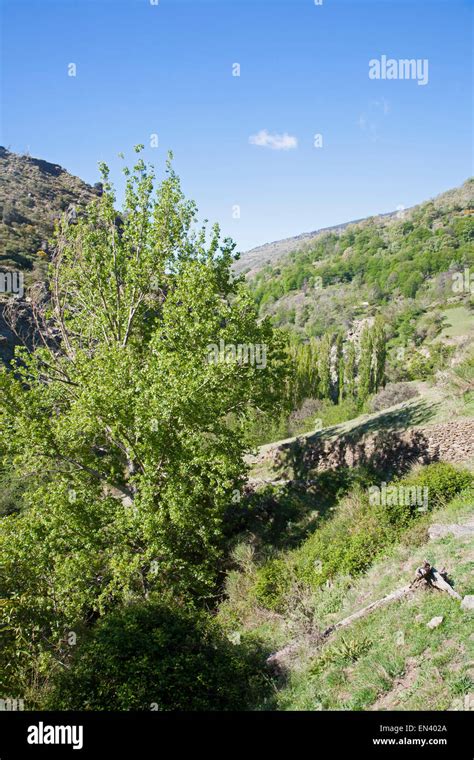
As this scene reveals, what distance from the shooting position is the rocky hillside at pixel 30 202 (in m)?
42.8

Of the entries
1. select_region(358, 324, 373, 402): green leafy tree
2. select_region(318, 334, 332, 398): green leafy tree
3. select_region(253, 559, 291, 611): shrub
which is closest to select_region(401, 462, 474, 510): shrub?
select_region(253, 559, 291, 611): shrub

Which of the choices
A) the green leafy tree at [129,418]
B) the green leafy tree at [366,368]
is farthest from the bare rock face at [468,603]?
the green leafy tree at [366,368]

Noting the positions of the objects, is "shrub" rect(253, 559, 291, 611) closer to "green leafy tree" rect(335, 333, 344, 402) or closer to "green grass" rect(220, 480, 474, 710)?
"green grass" rect(220, 480, 474, 710)

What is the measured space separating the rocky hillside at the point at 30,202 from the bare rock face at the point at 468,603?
1408 inches

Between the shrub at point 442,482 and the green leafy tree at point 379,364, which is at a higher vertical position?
the green leafy tree at point 379,364

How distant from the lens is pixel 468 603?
24.4 ft

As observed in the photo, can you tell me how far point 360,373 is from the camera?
46406mm

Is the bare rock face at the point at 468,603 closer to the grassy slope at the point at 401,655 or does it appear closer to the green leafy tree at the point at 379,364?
the grassy slope at the point at 401,655

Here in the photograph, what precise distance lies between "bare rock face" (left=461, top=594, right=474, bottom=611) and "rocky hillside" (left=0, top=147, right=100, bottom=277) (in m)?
35.8

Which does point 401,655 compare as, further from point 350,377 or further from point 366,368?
point 350,377

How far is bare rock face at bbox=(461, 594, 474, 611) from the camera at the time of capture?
735cm

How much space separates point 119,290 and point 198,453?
6302 mm

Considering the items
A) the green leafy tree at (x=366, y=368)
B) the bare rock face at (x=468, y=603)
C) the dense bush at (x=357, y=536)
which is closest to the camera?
the bare rock face at (x=468, y=603)
